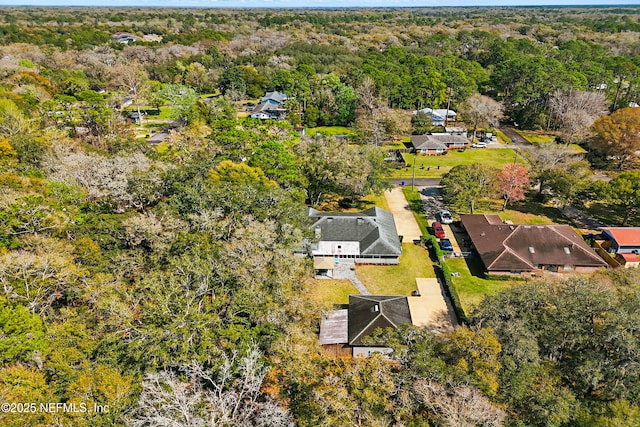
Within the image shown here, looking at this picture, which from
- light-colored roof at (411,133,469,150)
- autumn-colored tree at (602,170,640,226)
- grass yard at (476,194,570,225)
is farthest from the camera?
light-colored roof at (411,133,469,150)


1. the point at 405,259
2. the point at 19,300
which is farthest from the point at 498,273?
the point at 19,300

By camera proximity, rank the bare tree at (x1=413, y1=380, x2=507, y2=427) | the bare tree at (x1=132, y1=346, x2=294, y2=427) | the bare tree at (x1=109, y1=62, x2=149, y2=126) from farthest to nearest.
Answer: the bare tree at (x1=109, y1=62, x2=149, y2=126) → the bare tree at (x1=132, y1=346, x2=294, y2=427) → the bare tree at (x1=413, y1=380, x2=507, y2=427)

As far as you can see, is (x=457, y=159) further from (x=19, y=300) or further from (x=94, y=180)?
(x=19, y=300)

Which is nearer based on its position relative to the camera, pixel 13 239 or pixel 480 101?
pixel 13 239

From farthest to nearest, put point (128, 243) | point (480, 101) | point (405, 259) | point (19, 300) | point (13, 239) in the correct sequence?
1. point (480, 101)
2. point (405, 259)
3. point (128, 243)
4. point (13, 239)
5. point (19, 300)

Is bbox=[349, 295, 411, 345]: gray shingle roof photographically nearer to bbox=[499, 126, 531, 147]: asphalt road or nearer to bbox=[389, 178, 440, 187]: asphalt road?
bbox=[389, 178, 440, 187]: asphalt road

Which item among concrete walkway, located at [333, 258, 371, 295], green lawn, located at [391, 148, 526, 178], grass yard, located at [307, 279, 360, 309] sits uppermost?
grass yard, located at [307, 279, 360, 309]

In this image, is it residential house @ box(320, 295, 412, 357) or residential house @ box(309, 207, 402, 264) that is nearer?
residential house @ box(320, 295, 412, 357)

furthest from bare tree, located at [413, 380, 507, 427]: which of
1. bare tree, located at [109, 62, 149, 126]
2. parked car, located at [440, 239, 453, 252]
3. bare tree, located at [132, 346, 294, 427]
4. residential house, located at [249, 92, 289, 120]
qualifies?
bare tree, located at [109, 62, 149, 126]
